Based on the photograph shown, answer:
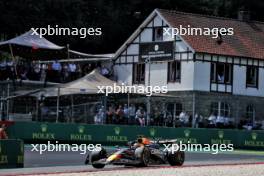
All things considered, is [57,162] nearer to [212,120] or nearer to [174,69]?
[212,120]

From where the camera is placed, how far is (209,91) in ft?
161

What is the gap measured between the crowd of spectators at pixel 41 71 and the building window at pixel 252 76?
39.0 feet

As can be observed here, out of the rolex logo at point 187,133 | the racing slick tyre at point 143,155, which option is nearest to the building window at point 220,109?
the rolex logo at point 187,133

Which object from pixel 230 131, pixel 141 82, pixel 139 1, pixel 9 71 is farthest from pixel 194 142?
pixel 139 1

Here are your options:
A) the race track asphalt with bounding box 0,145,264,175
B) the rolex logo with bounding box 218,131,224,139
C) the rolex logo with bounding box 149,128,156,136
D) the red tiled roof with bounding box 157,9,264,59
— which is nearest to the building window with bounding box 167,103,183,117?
the rolex logo with bounding box 218,131,224,139

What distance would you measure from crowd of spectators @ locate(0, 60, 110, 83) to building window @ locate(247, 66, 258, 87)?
11.9 metres

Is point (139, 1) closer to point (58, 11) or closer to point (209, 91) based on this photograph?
point (58, 11)

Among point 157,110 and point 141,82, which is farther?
point 141,82

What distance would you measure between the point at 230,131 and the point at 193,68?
11.4m

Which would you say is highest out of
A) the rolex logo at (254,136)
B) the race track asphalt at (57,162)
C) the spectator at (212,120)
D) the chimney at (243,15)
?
the chimney at (243,15)

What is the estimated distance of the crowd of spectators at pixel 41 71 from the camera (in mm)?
40500

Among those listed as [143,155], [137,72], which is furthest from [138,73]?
[143,155]

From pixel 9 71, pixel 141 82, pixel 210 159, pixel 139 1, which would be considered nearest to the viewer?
pixel 210 159

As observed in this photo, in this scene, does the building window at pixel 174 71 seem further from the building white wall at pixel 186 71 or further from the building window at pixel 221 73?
the building window at pixel 221 73
